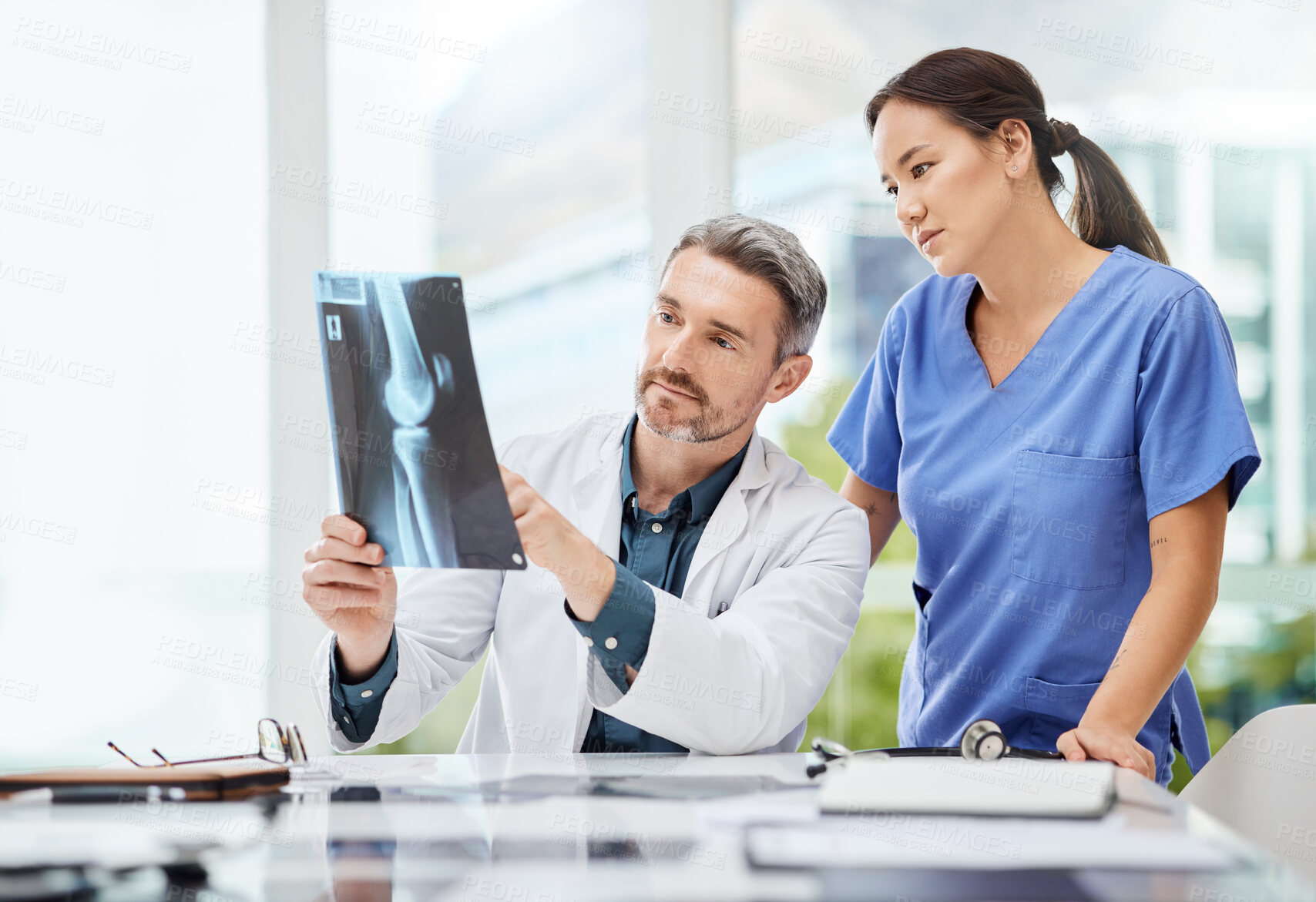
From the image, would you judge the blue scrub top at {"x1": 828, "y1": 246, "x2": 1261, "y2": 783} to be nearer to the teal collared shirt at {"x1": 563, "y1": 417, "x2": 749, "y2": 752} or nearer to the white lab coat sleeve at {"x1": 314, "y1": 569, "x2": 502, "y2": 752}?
the teal collared shirt at {"x1": 563, "y1": 417, "x2": 749, "y2": 752}

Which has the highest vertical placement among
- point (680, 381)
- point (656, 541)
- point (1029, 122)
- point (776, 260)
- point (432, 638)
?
point (1029, 122)

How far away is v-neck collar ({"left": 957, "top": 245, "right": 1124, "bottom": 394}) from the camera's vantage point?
1.41 m

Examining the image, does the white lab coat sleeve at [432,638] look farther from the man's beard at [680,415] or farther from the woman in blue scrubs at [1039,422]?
the woman in blue scrubs at [1039,422]

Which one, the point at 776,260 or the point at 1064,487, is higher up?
the point at 776,260

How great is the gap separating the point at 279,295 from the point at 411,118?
1.70ft

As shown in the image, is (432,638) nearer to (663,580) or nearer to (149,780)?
(663,580)

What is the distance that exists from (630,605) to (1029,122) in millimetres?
890

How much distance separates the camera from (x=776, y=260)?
1.44 metres

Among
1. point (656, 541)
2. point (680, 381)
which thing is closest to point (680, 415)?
point (680, 381)

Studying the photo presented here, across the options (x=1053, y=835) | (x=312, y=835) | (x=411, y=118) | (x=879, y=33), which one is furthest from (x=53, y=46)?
(x=1053, y=835)

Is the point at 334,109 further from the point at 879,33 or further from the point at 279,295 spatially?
the point at 879,33

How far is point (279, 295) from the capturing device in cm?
237

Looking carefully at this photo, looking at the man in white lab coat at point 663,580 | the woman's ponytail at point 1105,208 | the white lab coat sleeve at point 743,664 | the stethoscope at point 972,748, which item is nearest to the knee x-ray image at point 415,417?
the man in white lab coat at point 663,580

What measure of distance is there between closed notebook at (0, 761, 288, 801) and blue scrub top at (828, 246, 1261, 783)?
37.1 inches
